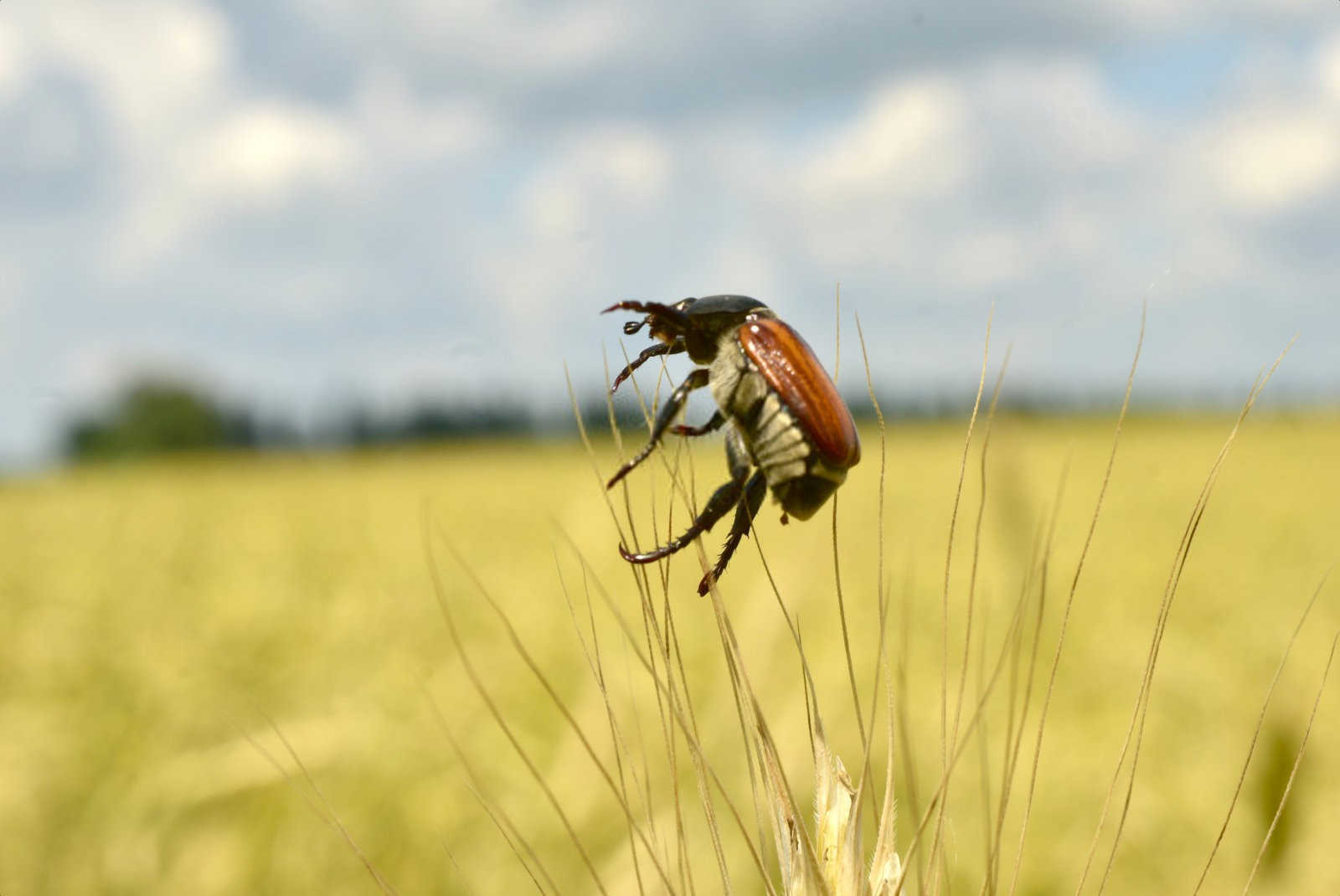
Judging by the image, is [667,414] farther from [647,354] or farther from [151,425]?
[151,425]

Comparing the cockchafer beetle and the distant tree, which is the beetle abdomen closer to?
the cockchafer beetle

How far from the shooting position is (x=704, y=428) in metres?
0.81

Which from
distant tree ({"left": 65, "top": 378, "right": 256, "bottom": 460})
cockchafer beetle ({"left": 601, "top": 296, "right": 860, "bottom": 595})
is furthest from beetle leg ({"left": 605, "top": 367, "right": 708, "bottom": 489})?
distant tree ({"left": 65, "top": 378, "right": 256, "bottom": 460})

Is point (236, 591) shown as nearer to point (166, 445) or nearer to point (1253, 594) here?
point (1253, 594)

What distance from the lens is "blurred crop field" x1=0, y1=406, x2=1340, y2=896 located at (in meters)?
1.61

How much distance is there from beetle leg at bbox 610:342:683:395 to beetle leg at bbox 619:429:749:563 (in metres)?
0.10

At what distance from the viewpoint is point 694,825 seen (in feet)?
11.4

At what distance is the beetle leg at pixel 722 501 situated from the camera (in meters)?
0.74

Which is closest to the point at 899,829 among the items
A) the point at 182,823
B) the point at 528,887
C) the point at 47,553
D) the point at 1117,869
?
the point at 1117,869

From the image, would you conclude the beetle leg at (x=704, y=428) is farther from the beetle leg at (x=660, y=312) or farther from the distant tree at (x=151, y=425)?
the distant tree at (x=151, y=425)

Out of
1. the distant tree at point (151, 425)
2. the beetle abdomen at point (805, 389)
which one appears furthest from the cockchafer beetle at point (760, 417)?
the distant tree at point (151, 425)

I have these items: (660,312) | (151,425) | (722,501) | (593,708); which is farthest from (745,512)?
(151,425)

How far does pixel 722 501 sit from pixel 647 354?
0.18 m

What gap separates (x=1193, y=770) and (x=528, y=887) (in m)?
2.86
